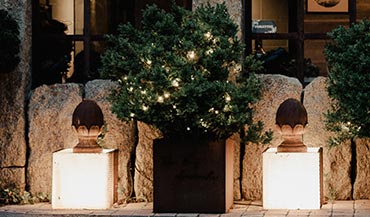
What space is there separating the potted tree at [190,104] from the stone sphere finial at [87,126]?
24 centimetres

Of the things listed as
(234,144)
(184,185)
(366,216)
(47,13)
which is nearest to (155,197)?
(184,185)

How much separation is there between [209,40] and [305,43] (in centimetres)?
180

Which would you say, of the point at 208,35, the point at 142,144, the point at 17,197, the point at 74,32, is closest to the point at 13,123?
the point at 17,197

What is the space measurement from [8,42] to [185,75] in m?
2.16

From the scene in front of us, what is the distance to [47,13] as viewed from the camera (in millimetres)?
12281

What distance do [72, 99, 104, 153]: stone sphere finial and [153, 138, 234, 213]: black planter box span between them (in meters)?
0.71

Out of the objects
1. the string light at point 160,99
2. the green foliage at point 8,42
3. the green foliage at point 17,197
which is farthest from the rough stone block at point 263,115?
the green foliage at point 8,42

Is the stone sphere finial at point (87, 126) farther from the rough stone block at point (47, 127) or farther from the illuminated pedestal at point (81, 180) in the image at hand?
the rough stone block at point (47, 127)

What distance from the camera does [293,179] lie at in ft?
34.1

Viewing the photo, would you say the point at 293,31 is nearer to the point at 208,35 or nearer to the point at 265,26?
the point at 265,26

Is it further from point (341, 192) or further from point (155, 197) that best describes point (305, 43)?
point (155, 197)

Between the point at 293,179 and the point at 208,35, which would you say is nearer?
the point at 293,179

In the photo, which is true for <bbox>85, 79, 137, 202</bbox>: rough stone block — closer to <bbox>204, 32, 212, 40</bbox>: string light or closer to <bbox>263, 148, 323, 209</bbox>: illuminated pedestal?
<bbox>204, 32, 212, 40</bbox>: string light

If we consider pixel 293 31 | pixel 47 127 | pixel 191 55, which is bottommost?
pixel 47 127
